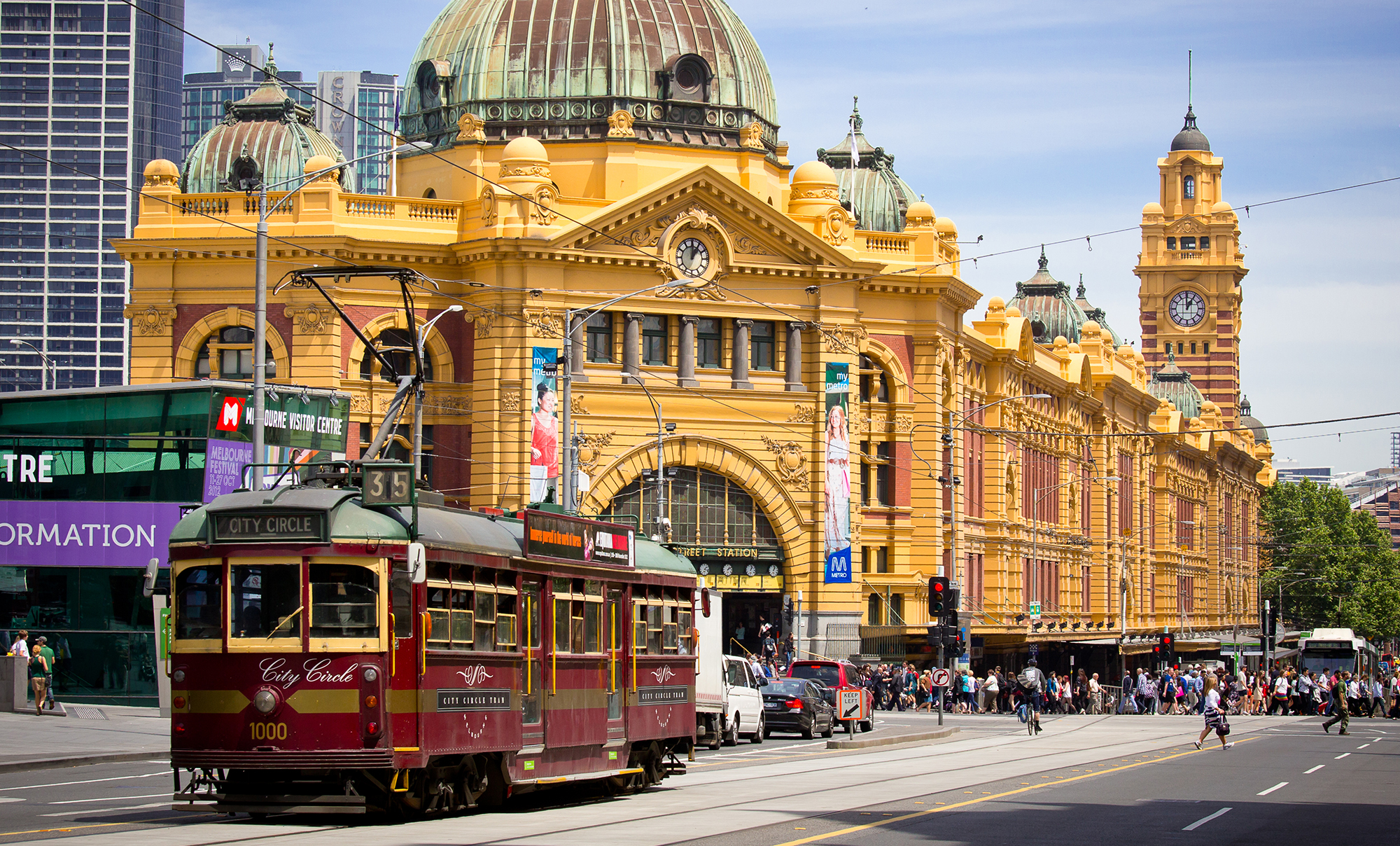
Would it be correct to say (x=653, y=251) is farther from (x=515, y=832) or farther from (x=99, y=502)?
(x=515, y=832)

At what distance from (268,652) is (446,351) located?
142 ft

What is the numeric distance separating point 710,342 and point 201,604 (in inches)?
1755

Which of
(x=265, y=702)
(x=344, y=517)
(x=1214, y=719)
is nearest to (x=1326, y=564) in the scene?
(x=1214, y=719)

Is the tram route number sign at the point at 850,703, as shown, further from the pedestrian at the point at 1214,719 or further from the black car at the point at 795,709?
the pedestrian at the point at 1214,719

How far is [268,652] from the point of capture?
18891 mm

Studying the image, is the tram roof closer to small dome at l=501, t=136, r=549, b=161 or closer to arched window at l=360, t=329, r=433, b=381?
arched window at l=360, t=329, r=433, b=381

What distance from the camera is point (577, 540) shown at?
22672mm

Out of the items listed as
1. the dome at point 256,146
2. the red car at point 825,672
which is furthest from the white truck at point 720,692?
the dome at point 256,146

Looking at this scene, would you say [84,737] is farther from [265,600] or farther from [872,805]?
[872,805]

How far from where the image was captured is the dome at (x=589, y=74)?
6619cm

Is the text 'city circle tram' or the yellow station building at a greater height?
the yellow station building

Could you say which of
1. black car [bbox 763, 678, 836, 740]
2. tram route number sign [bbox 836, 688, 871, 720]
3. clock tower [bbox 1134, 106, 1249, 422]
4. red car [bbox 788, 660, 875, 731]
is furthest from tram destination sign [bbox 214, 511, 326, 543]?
clock tower [bbox 1134, 106, 1249, 422]

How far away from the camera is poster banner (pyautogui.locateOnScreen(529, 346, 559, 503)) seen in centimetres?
5809

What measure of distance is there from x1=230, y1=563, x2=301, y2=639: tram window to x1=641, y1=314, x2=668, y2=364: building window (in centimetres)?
4333
